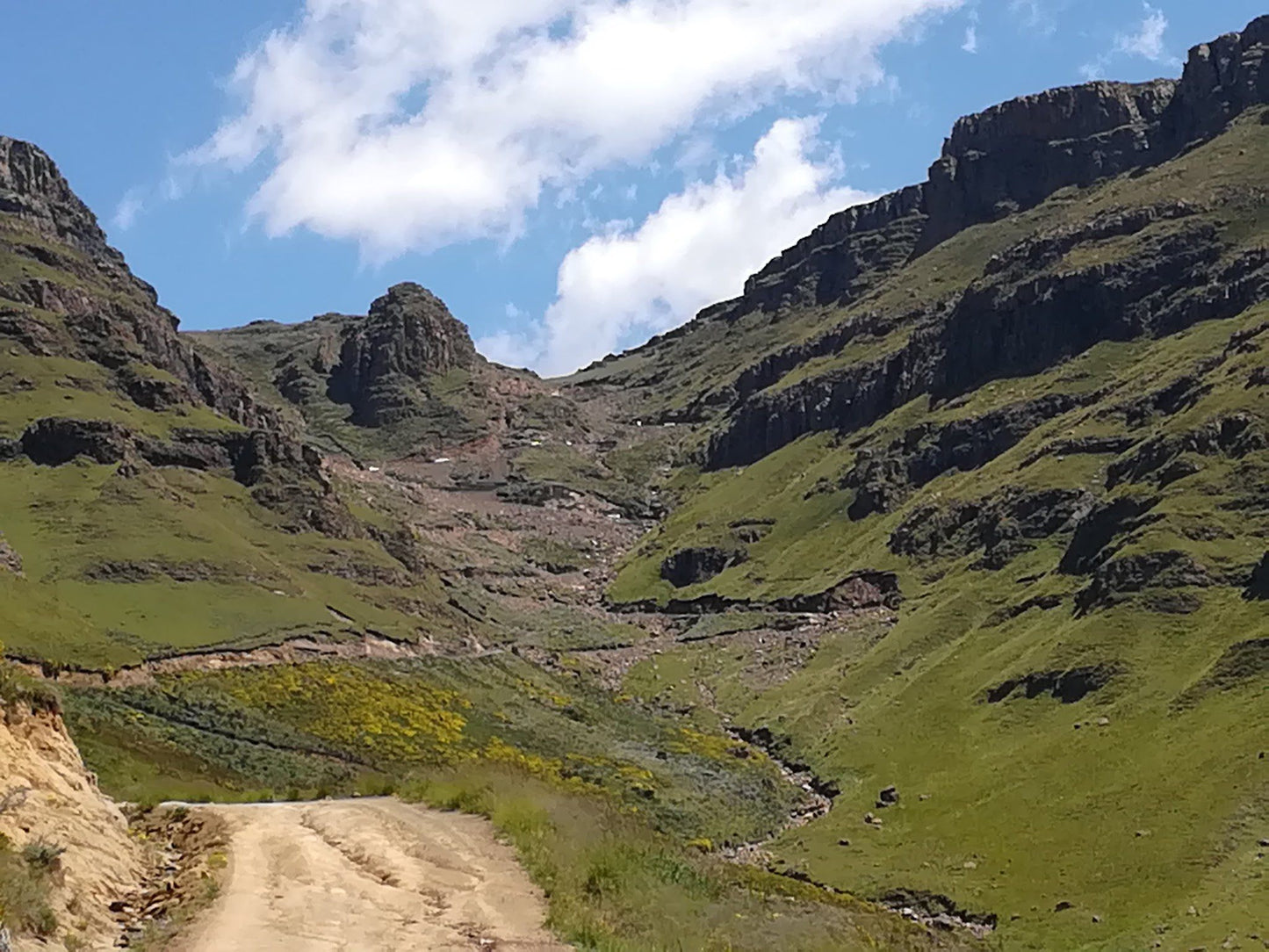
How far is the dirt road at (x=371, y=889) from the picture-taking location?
70.5 feet

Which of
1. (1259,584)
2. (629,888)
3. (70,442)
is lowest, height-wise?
(1259,584)

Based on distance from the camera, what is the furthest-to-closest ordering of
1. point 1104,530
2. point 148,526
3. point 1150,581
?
1. point 1104,530
2. point 148,526
3. point 1150,581

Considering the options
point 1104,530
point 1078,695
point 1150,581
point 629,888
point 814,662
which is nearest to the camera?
point 629,888

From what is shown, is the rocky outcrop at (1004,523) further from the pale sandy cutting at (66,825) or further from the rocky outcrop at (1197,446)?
the pale sandy cutting at (66,825)

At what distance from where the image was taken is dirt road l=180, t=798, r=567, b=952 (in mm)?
21500

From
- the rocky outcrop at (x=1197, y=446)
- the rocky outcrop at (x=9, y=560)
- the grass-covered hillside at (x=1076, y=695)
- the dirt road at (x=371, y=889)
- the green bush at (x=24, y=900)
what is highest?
the rocky outcrop at (x=9, y=560)

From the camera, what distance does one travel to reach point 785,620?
194375mm

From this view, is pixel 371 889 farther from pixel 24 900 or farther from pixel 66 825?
pixel 24 900

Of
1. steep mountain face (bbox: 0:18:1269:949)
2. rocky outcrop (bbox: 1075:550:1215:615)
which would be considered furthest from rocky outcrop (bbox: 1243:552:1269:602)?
rocky outcrop (bbox: 1075:550:1215:615)

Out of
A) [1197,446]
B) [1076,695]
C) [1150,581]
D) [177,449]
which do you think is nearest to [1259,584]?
[1150,581]

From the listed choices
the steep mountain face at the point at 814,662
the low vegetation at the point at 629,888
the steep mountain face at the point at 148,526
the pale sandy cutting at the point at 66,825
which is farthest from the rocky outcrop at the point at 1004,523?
the pale sandy cutting at the point at 66,825

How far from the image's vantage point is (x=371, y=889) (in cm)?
2553

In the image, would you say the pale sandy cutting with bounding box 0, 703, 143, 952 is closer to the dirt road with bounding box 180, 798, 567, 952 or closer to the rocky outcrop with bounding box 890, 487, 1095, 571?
the dirt road with bounding box 180, 798, 567, 952

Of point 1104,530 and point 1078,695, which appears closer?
point 1078,695
